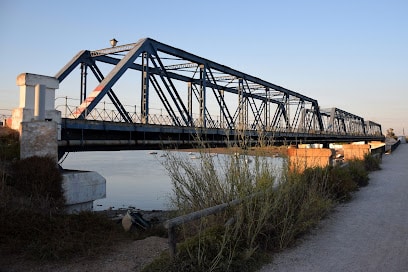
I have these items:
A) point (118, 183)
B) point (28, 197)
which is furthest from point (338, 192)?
point (118, 183)

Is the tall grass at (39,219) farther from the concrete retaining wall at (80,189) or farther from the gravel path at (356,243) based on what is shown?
the gravel path at (356,243)

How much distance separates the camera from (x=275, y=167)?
8.74m

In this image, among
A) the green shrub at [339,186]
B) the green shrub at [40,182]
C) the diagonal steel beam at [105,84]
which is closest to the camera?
the green shrub at [40,182]

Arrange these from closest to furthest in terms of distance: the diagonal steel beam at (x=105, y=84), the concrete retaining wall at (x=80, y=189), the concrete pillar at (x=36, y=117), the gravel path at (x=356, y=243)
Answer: the gravel path at (x=356, y=243) → the concrete pillar at (x=36, y=117) → the concrete retaining wall at (x=80, y=189) → the diagonal steel beam at (x=105, y=84)

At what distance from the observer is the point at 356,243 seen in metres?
7.47

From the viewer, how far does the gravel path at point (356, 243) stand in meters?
6.22

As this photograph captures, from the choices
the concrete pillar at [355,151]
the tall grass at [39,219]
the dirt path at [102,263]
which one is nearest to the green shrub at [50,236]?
the tall grass at [39,219]

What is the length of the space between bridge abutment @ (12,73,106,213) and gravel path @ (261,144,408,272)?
23.4 ft

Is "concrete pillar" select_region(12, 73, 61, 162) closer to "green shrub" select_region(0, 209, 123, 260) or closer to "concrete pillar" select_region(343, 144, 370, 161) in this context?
"green shrub" select_region(0, 209, 123, 260)

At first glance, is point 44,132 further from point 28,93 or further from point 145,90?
point 145,90

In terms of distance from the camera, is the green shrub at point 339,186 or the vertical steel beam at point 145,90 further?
the vertical steel beam at point 145,90

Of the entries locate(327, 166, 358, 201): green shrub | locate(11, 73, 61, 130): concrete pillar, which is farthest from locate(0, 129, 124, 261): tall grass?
locate(327, 166, 358, 201): green shrub

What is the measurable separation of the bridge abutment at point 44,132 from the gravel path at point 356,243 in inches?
281

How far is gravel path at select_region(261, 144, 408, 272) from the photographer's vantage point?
6219 millimetres
